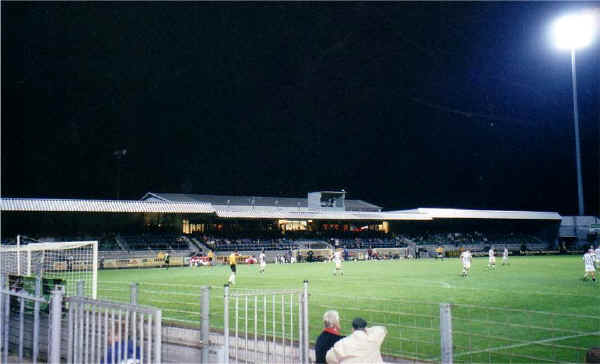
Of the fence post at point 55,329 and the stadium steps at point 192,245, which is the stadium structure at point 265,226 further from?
the fence post at point 55,329

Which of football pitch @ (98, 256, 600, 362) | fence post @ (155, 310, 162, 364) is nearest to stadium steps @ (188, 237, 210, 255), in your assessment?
football pitch @ (98, 256, 600, 362)

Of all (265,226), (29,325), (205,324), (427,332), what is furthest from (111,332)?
(265,226)

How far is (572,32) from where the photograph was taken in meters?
34.7

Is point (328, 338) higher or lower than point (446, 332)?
lower

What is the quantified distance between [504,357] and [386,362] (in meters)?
2.57

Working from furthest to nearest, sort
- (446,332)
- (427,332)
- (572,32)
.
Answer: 1. (572,32)
2. (427,332)
3. (446,332)

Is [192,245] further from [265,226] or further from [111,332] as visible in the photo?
[111,332]

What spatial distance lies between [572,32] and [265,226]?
4203 centimetres

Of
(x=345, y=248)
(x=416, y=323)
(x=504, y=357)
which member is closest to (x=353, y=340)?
(x=504, y=357)

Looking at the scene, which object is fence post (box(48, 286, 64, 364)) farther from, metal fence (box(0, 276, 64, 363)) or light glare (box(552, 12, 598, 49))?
light glare (box(552, 12, 598, 49))

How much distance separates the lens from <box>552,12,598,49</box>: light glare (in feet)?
112

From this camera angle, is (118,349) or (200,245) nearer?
(118,349)

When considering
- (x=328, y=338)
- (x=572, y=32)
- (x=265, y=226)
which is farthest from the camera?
(x=265, y=226)

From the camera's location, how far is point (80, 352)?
19.4ft
